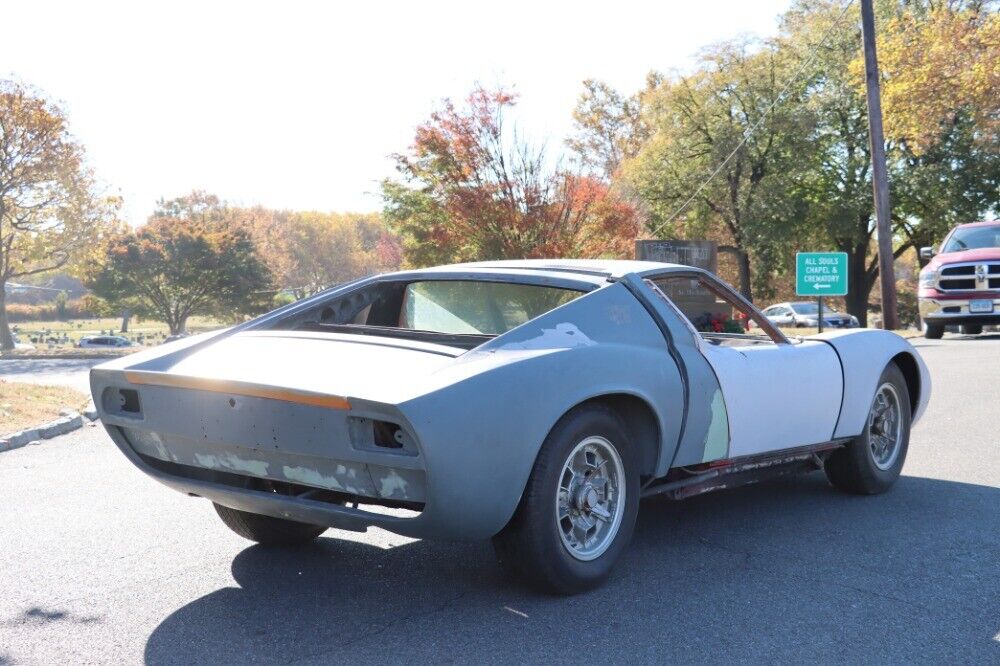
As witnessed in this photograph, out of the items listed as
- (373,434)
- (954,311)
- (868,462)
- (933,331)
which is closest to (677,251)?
(933,331)

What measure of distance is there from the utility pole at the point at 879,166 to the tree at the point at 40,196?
93.1 ft

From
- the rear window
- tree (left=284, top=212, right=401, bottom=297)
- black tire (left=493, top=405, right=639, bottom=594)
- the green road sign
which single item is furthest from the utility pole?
tree (left=284, top=212, right=401, bottom=297)

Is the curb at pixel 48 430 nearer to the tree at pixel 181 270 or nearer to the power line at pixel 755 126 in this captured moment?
the power line at pixel 755 126

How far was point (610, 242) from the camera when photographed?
26.3 metres

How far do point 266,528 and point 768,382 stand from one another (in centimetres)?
248

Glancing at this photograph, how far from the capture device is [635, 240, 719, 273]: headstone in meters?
22.0

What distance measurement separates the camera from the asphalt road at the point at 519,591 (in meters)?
3.49

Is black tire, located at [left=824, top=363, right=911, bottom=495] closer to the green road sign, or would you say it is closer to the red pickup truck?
the red pickup truck

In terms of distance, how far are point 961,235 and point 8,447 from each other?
1764cm

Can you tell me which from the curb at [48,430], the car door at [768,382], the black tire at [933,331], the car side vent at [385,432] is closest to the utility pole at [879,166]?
the black tire at [933,331]

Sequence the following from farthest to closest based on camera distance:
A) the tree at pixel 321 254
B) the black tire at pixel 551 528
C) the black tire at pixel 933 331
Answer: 1. the tree at pixel 321 254
2. the black tire at pixel 933 331
3. the black tire at pixel 551 528

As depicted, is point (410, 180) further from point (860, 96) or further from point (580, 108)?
point (580, 108)

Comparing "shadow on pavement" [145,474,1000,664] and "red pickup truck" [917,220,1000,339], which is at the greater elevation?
"red pickup truck" [917,220,1000,339]

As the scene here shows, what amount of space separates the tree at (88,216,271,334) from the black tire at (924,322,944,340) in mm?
31984
